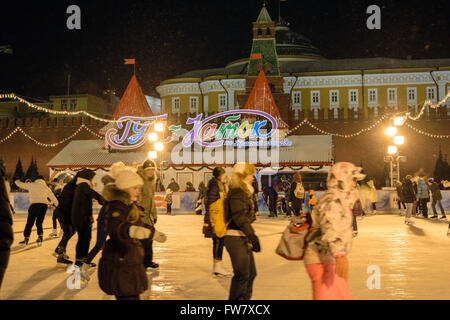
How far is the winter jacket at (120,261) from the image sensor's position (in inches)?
177

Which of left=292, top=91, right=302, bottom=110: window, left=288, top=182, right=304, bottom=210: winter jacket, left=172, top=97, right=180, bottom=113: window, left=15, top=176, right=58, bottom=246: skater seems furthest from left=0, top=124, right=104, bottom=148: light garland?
left=15, top=176, right=58, bottom=246: skater

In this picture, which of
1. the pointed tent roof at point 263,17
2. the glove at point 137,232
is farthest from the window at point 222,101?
the glove at point 137,232

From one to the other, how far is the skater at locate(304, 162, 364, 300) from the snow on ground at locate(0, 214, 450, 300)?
1799 millimetres

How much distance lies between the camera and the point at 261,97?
37.8m

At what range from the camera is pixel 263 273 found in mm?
8453

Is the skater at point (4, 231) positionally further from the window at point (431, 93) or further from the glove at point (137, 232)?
the window at point (431, 93)

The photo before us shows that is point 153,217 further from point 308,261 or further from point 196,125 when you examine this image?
point 196,125

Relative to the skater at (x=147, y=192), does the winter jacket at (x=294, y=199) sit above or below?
below

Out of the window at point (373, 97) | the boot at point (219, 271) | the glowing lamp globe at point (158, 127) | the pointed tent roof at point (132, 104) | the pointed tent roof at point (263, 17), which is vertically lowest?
the boot at point (219, 271)

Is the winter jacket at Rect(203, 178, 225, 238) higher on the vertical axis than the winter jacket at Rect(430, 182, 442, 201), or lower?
higher

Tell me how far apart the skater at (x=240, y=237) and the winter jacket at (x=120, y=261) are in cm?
116

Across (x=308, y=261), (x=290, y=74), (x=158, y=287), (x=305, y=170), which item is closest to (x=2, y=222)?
(x=308, y=261)

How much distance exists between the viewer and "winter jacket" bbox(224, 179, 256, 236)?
557cm

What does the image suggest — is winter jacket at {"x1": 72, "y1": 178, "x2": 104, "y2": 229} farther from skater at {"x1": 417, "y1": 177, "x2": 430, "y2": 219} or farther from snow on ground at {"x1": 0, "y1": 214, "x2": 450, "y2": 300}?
skater at {"x1": 417, "y1": 177, "x2": 430, "y2": 219}
